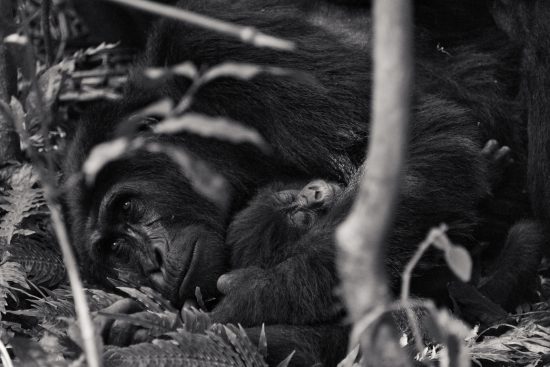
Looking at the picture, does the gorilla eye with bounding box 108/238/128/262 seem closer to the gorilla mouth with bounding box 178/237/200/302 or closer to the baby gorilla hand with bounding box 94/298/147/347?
the gorilla mouth with bounding box 178/237/200/302

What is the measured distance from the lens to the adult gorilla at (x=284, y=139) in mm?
3111

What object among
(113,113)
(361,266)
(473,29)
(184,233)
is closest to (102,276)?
(184,233)

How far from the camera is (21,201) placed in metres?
3.65

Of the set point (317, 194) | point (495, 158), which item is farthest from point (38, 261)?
point (495, 158)

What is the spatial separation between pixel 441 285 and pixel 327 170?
0.63m

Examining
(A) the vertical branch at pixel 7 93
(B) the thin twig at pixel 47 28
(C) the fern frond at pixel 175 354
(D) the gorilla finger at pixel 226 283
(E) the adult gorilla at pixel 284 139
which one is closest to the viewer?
(C) the fern frond at pixel 175 354

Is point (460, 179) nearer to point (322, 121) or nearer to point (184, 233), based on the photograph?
point (322, 121)

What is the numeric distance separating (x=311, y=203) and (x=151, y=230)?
671 millimetres

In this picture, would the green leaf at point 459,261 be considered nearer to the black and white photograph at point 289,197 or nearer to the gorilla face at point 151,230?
the black and white photograph at point 289,197

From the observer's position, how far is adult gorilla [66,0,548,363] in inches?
122

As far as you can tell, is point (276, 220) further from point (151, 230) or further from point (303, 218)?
point (151, 230)

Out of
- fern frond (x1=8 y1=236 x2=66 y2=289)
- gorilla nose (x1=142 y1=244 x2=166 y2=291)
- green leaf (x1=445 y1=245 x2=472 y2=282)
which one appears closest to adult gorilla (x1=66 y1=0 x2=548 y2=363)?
gorilla nose (x1=142 y1=244 x2=166 y2=291)

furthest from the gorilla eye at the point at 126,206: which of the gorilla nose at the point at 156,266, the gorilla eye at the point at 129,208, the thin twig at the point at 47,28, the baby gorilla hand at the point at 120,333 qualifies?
the thin twig at the point at 47,28

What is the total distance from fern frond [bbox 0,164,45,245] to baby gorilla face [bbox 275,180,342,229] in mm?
1123
